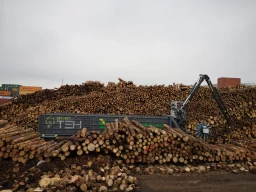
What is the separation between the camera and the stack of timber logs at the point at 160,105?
1202 cm

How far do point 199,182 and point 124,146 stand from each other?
2.11 meters

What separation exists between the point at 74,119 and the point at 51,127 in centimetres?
98

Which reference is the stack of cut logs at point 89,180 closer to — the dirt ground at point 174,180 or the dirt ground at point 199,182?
the dirt ground at point 174,180

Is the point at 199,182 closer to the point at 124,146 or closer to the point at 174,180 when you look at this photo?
the point at 174,180

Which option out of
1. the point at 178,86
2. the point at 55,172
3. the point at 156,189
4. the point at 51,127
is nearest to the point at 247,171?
the point at 156,189

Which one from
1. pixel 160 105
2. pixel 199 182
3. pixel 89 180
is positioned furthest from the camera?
pixel 160 105

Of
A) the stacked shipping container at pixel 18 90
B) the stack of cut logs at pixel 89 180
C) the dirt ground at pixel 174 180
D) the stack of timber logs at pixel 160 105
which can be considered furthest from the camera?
the stacked shipping container at pixel 18 90

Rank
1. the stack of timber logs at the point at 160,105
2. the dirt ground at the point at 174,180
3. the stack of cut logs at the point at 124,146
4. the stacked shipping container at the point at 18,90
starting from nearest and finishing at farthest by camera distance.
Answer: the dirt ground at the point at 174,180 → the stack of cut logs at the point at 124,146 → the stack of timber logs at the point at 160,105 → the stacked shipping container at the point at 18,90

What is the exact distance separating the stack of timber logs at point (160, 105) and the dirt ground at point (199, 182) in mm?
5649

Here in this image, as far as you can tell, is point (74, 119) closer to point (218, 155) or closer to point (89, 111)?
point (89, 111)

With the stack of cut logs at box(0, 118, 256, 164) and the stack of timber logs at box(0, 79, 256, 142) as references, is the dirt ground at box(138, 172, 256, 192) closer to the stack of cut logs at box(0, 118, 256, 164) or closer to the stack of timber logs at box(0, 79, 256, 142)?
the stack of cut logs at box(0, 118, 256, 164)

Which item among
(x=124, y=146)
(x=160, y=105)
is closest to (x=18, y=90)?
(x=160, y=105)

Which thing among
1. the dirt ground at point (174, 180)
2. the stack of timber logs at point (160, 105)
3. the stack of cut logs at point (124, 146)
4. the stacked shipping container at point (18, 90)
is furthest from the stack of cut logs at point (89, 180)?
the stacked shipping container at point (18, 90)

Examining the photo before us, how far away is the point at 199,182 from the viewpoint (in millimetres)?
5656
